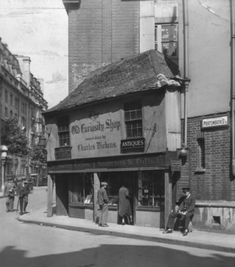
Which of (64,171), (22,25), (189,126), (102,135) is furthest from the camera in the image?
(64,171)

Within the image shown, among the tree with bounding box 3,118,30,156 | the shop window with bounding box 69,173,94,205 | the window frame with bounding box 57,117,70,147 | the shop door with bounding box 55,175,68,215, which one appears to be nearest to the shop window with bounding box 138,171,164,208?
the shop window with bounding box 69,173,94,205

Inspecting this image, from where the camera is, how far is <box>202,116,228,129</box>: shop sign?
15141mm

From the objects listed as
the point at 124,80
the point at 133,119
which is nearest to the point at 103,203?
the point at 133,119

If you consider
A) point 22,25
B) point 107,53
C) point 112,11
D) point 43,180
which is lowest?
point 43,180

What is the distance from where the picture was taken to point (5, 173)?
53625mm

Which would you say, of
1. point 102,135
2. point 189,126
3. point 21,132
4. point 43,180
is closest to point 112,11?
point 102,135

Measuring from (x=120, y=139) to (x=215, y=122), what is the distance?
4.18m

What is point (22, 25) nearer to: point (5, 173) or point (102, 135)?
point (102, 135)

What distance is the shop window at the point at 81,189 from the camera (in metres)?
20.9

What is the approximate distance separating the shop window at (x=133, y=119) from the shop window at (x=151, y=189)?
58.9 inches

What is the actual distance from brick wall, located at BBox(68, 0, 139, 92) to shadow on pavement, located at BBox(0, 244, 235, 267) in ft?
49.5

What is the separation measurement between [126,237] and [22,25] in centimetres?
953

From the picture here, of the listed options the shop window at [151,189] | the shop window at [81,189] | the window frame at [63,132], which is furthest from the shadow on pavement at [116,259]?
the window frame at [63,132]

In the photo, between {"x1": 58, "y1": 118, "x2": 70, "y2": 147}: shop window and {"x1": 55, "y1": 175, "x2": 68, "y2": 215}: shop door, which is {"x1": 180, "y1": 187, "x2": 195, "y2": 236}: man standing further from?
{"x1": 55, "y1": 175, "x2": 68, "y2": 215}: shop door
